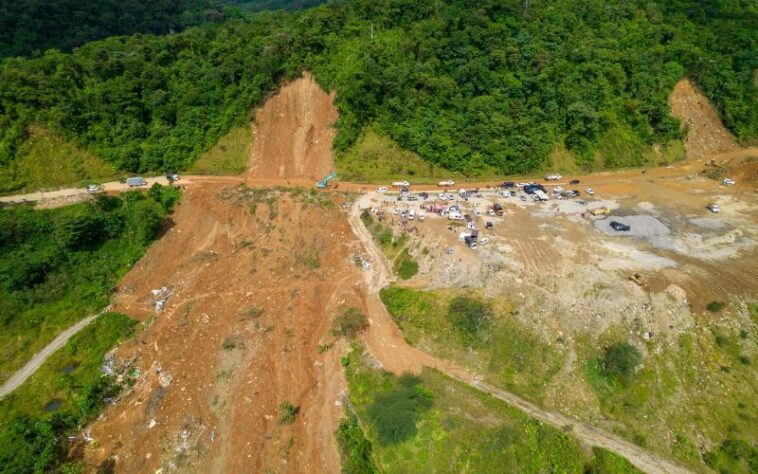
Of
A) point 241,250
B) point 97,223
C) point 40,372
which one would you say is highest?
point 97,223

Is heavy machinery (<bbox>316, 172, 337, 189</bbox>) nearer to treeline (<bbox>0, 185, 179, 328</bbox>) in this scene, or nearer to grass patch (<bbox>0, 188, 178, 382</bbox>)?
treeline (<bbox>0, 185, 179, 328</bbox>)

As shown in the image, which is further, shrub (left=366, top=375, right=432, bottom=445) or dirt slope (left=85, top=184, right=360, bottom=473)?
dirt slope (left=85, top=184, right=360, bottom=473)

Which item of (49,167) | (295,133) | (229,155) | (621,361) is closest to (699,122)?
(621,361)

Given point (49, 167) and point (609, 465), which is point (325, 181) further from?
point (609, 465)

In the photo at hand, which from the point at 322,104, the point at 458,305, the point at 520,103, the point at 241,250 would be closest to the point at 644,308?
the point at 458,305

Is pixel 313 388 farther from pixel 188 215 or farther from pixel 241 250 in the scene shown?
pixel 188 215

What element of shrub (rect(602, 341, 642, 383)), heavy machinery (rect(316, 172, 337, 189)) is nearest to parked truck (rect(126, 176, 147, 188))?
heavy machinery (rect(316, 172, 337, 189))
